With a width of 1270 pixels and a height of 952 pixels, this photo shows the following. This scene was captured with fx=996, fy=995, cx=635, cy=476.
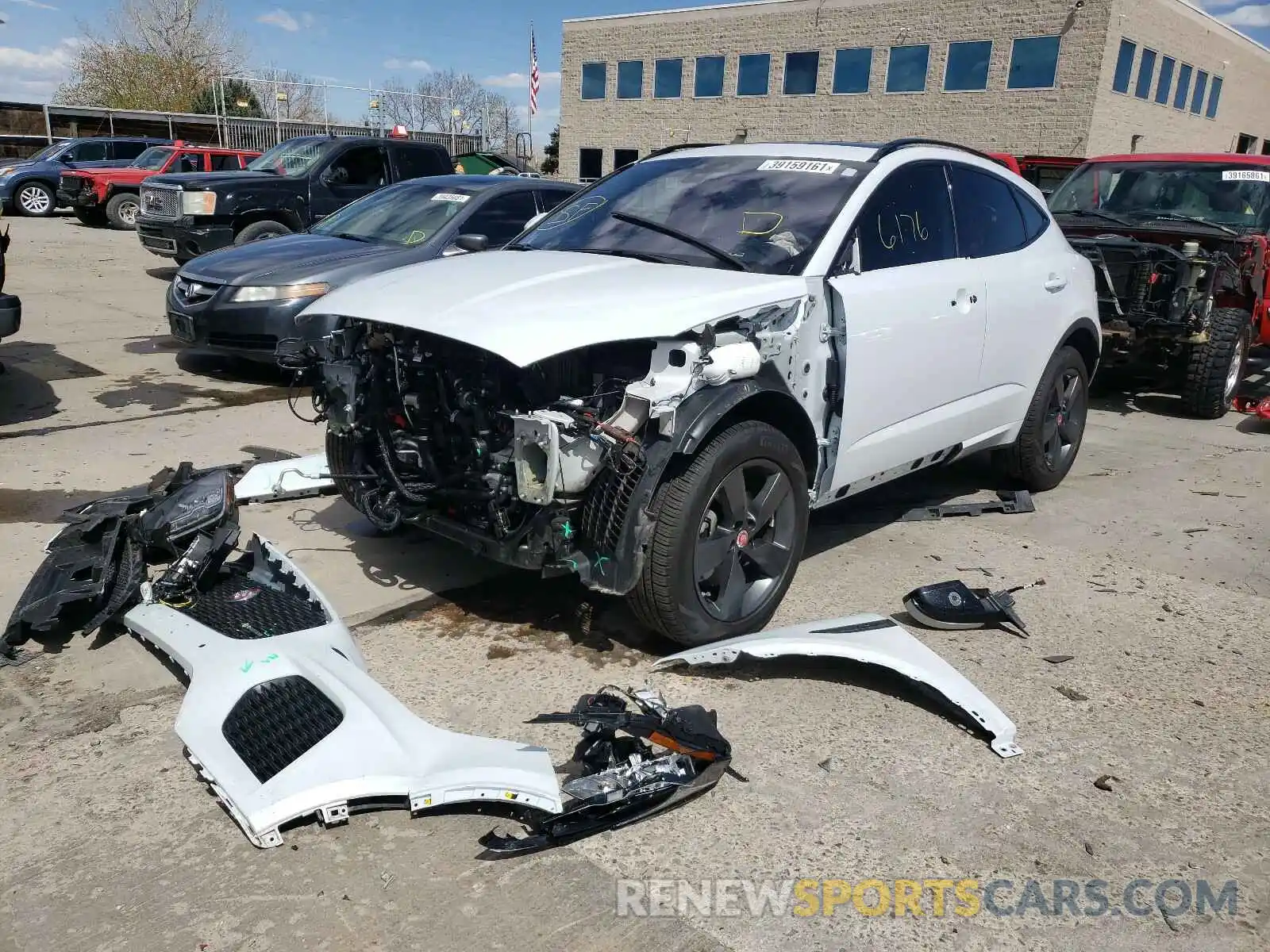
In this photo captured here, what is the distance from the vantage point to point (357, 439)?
158 inches

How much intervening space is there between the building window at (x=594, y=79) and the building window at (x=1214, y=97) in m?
22.2

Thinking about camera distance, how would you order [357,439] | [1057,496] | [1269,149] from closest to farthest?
[357,439] → [1057,496] → [1269,149]

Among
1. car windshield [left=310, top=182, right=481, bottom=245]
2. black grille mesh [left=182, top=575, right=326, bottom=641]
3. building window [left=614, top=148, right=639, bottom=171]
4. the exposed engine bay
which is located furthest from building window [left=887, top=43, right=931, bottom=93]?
black grille mesh [left=182, top=575, right=326, bottom=641]

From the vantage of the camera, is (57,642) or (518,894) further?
(57,642)

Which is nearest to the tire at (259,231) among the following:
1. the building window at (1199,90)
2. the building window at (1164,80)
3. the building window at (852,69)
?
the building window at (852,69)

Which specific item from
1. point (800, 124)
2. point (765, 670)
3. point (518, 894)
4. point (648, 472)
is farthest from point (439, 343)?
point (800, 124)

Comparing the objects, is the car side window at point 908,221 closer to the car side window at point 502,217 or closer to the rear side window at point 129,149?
the car side window at point 502,217

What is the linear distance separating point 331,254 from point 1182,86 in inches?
1348

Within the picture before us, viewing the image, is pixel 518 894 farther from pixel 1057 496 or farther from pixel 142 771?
pixel 1057 496

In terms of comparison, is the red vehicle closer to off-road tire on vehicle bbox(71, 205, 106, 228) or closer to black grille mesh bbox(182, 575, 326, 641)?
black grille mesh bbox(182, 575, 326, 641)

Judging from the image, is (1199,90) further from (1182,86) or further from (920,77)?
(920,77)

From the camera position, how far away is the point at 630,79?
39.1 metres

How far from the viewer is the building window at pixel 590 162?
40.9 metres

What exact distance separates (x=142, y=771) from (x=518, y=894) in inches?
50.2
